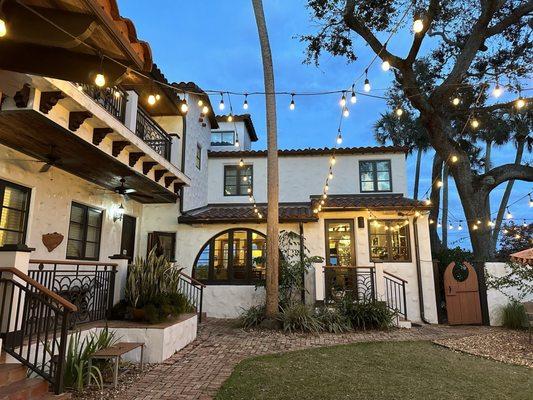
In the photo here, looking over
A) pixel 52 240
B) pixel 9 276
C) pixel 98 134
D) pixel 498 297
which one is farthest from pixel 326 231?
pixel 9 276

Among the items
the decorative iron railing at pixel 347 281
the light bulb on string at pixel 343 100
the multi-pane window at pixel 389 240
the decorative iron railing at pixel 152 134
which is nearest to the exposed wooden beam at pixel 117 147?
the decorative iron railing at pixel 152 134

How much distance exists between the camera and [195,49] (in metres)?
143

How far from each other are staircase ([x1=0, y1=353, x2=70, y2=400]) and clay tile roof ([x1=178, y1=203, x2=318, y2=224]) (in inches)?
299

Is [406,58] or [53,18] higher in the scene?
[406,58]

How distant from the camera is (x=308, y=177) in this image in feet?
45.8

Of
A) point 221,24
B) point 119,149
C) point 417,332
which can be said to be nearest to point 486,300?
point 417,332

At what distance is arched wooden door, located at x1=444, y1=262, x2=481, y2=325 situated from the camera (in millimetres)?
10734

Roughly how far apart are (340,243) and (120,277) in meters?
7.16

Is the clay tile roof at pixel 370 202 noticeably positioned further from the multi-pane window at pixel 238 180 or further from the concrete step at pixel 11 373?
the concrete step at pixel 11 373

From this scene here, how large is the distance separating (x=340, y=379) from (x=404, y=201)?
8176 millimetres

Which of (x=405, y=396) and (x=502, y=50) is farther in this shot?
(x=502, y=50)

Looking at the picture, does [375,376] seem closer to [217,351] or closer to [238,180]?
[217,351]

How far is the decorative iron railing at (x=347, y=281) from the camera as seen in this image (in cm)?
1068

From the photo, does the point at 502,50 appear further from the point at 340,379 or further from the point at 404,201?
the point at 340,379
